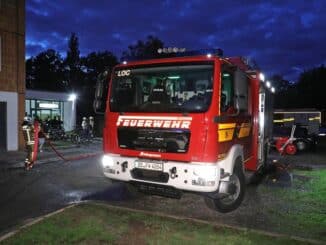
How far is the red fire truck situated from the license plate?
0.02 metres

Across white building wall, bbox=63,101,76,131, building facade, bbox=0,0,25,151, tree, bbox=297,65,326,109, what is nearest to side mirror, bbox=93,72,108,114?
building facade, bbox=0,0,25,151

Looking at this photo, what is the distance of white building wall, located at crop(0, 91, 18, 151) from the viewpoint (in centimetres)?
1847

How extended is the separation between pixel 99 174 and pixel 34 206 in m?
4.18

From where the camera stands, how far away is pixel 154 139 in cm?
708

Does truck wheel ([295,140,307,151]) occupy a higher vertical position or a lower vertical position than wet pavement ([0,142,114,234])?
higher

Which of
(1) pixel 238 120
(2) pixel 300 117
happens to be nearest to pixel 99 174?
(1) pixel 238 120

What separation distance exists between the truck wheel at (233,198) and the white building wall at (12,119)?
13730mm

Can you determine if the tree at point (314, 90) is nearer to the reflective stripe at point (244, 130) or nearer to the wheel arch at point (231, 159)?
the reflective stripe at point (244, 130)

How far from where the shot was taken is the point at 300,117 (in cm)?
3338

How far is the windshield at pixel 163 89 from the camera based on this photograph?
6.79m

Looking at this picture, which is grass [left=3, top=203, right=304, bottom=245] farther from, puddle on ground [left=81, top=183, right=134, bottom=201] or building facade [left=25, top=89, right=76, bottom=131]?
building facade [left=25, top=89, right=76, bottom=131]

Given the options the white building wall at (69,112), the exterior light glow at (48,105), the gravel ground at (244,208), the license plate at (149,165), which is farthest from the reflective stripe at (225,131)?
the white building wall at (69,112)

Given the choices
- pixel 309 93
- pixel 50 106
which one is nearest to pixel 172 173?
pixel 50 106

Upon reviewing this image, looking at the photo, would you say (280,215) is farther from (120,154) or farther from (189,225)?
(120,154)
